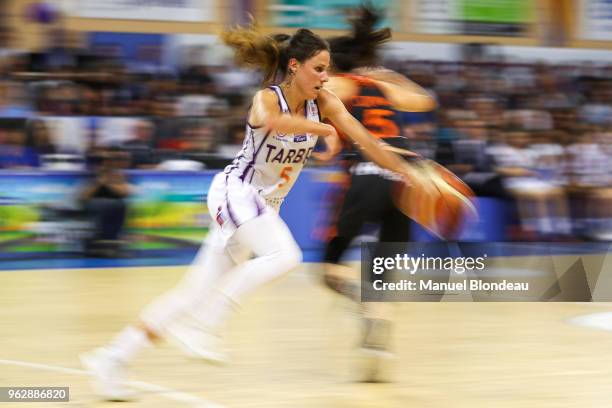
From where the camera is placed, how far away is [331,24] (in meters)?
15.8

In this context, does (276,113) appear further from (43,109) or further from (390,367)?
(43,109)

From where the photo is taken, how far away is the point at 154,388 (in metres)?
5.50

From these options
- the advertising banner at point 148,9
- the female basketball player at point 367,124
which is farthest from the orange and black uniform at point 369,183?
the advertising banner at point 148,9

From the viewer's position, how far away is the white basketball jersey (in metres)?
5.20

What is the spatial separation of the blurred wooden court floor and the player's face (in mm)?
1610

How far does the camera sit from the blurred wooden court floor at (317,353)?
17.9ft

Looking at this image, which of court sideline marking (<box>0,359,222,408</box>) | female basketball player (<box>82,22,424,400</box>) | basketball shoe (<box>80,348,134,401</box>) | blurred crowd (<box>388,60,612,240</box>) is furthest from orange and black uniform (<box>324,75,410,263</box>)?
blurred crowd (<box>388,60,612,240</box>)

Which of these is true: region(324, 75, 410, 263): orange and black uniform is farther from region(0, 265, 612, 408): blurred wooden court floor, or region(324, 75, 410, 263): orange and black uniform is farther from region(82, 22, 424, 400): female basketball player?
region(0, 265, 612, 408): blurred wooden court floor

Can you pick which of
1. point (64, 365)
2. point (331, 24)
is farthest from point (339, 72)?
point (331, 24)

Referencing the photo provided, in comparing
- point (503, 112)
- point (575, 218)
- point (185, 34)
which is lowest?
point (575, 218)

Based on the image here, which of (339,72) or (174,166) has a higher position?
(339,72)

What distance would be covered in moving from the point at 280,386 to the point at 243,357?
2.77ft

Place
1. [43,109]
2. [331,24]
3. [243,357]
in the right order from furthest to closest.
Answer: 1. [331,24]
2. [43,109]
3. [243,357]

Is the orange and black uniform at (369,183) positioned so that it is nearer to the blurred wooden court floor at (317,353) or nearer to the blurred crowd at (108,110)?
the blurred wooden court floor at (317,353)
